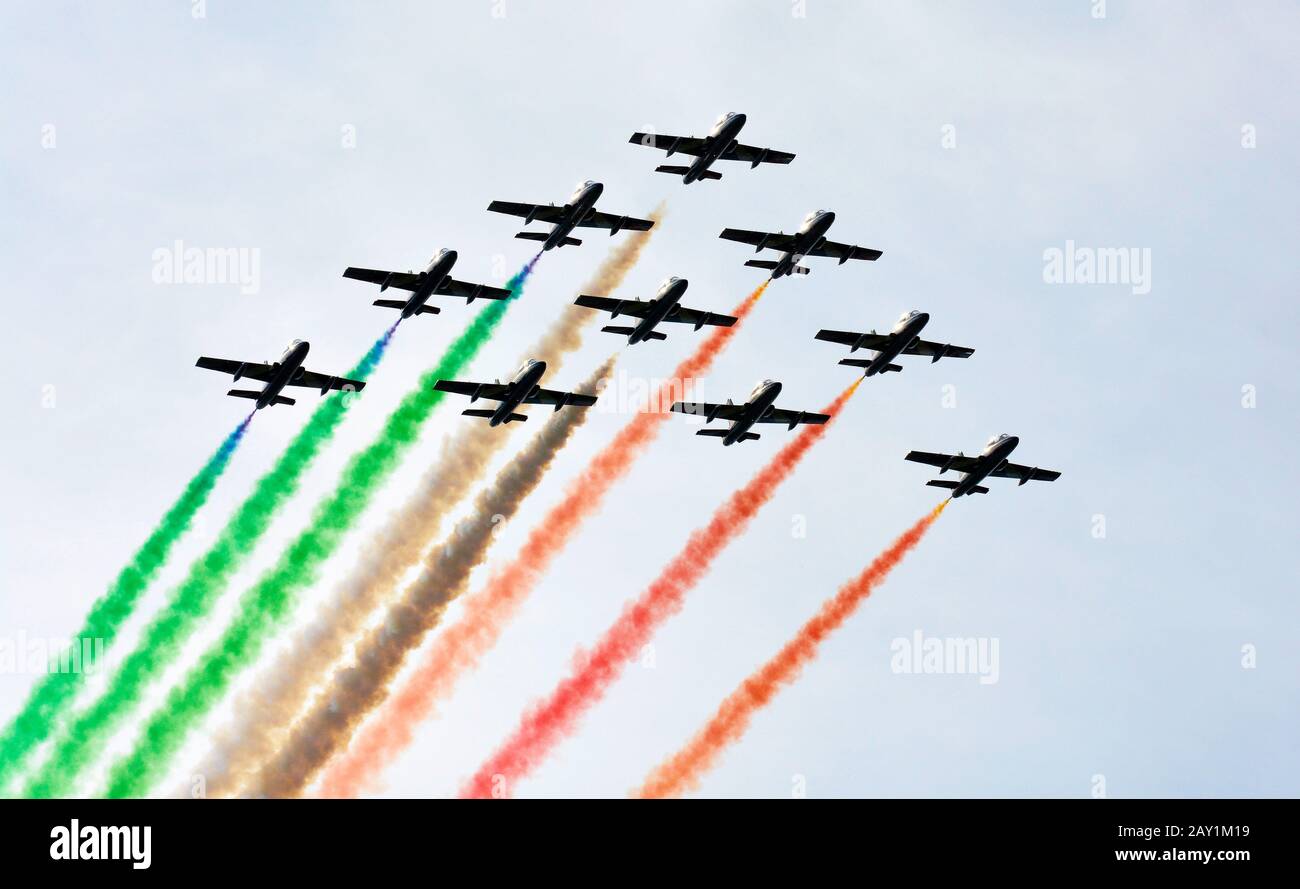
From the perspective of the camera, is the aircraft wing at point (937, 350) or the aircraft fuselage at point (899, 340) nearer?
the aircraft fuselage at point (899, 340)

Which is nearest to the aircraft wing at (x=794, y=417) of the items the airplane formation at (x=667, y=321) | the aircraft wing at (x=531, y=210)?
the airplane formation at (x=667, y=321)

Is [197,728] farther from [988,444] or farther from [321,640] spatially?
[988,444]

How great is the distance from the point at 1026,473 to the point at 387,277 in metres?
41.8

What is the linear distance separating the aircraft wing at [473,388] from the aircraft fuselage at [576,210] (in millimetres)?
11500

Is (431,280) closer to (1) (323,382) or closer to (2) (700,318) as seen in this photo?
(1) (323,382)

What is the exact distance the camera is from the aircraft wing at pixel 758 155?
13825 cm

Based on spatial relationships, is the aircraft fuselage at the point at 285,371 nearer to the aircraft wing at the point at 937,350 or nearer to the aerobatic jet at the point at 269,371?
the aerobatic jet at the point at 269,371

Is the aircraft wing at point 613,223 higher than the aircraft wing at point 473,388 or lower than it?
higher

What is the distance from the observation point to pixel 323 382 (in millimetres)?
132500

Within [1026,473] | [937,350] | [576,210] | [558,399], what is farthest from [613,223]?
[1026,473]
